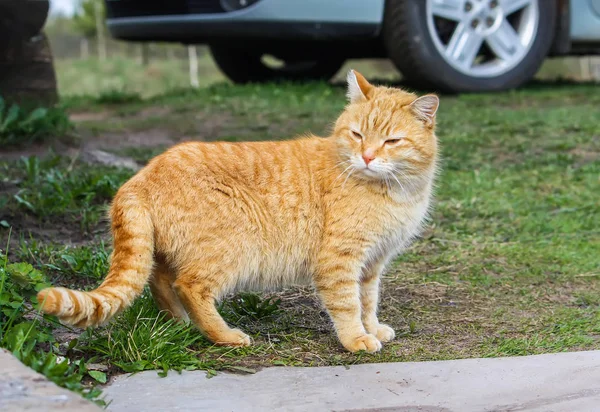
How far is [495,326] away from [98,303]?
5.61ft

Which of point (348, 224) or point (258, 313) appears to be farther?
point (258, 313)

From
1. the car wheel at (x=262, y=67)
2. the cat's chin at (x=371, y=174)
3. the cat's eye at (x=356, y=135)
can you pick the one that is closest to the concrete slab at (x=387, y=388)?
the cat's chin at (x=371, y=174)

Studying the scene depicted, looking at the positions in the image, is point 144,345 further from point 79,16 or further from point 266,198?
point 79,16

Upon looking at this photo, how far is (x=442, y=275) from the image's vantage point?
14.3ft

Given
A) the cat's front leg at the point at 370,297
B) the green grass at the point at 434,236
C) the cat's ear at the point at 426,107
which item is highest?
the cat's ear at the point at 426,107

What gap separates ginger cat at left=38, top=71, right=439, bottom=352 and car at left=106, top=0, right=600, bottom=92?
144 inches

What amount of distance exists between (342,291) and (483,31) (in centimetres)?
482

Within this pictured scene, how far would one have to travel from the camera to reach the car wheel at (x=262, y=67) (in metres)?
9.39

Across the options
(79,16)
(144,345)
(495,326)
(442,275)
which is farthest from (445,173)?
(79,16)

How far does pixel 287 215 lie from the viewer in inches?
Result: 139

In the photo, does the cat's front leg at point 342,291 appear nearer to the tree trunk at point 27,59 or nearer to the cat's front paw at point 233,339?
the cat's front paw at point 233,339

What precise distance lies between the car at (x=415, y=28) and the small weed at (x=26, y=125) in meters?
1.66

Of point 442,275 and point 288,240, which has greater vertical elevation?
point 288,240

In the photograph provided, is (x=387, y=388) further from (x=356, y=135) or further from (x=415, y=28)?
(x=415, y=28)
